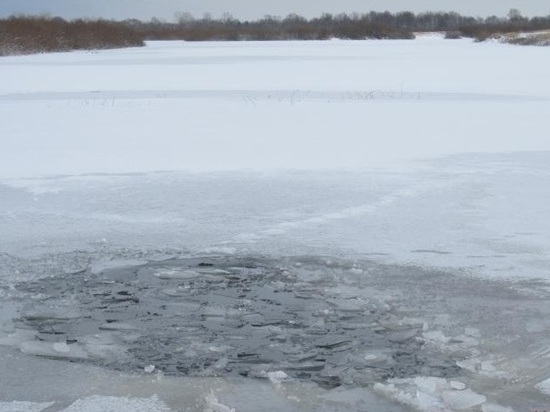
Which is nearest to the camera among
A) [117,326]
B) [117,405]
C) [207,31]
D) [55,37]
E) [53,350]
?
[117,405]

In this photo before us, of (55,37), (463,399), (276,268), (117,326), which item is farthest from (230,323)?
(55,37)

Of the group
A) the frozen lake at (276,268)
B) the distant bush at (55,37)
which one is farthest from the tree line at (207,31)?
the frozen lake at (276,268)

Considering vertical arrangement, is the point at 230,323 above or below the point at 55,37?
below

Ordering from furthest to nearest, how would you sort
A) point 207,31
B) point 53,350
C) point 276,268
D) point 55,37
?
point 207,31, point 55,37, point 276,268, point 53,350

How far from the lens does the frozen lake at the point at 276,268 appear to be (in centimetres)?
350

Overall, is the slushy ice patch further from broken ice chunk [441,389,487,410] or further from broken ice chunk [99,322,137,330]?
broken ice chunk [441,389,487,410]

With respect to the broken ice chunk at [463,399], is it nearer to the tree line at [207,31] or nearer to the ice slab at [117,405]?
the ice slab at [117,405]

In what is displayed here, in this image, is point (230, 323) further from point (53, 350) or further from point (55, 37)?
point (55, 37)

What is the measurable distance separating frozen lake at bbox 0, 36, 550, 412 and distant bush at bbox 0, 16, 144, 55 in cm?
3581

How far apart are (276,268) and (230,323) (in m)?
1.07

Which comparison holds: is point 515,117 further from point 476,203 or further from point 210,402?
point 210,402

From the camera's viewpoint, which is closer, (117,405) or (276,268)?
(117,405)

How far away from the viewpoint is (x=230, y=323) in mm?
4242

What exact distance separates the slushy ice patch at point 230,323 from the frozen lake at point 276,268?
1cm
